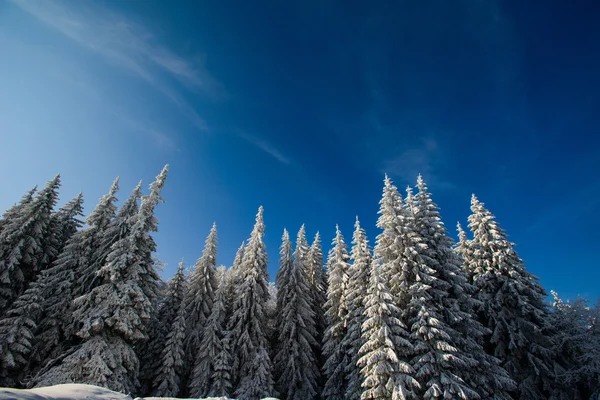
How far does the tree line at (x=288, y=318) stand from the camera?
59.6 ft

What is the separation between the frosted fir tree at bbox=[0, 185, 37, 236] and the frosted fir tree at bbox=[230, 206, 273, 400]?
63.2 ft

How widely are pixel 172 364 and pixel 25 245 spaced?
47.8 ft

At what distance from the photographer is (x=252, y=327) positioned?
27.7m

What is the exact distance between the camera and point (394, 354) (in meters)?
17.0

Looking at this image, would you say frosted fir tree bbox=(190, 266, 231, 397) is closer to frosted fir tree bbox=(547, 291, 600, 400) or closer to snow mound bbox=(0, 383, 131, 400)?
snow mound bbox=(0, 383, 131, 400)

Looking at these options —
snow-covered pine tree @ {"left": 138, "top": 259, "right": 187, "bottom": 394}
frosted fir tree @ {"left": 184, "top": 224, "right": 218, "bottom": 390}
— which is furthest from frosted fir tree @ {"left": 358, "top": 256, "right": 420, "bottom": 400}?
snow-covered pine tree @ {"left": 138, "top": 259, "right": 187, "bottom": 394}

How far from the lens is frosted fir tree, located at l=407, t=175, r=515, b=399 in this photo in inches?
667

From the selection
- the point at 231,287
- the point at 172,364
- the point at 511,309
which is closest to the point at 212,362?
the point at 172,364

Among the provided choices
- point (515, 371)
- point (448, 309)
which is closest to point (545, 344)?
point (515, 371)

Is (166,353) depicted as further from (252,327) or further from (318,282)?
(318,282)

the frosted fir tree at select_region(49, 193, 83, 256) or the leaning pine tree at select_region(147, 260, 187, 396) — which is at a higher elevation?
the frosted fir tree at select_region(49, 193, 83, 256)

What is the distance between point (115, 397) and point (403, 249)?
18.3 m

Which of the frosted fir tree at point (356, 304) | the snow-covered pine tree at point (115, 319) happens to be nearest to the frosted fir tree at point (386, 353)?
the frosted fir tree at point (356, 304)

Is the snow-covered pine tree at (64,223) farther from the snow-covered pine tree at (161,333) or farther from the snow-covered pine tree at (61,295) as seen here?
the snow-covered pine tree at (161,333)
